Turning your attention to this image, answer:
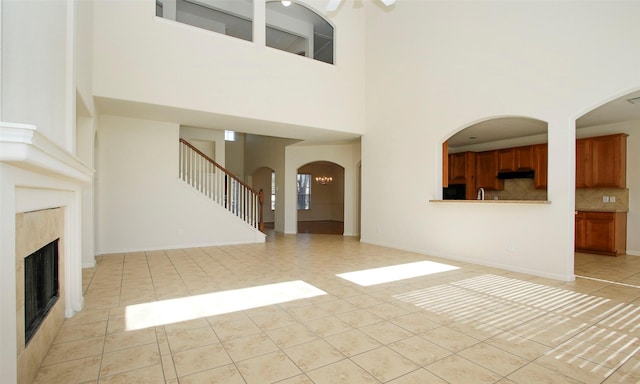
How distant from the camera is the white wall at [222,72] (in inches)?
194

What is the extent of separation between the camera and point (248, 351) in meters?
2.25

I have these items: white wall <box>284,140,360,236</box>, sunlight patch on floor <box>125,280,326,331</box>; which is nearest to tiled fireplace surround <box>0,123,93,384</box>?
sunlight patch on floor <box>125,280,326,331</box>

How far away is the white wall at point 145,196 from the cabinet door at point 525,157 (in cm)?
716

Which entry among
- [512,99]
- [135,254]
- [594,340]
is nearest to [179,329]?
[594,340]

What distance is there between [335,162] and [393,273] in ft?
17.4

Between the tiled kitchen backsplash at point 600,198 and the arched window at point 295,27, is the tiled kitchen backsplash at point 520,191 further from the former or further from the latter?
the arched window at point 295,27

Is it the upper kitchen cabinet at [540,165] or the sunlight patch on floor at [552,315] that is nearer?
the sunlight patch on floor at [552,315]

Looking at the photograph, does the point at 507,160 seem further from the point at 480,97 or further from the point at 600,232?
the point at 480,97

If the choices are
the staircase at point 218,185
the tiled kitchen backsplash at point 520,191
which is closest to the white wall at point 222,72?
the staircase at point 218,185

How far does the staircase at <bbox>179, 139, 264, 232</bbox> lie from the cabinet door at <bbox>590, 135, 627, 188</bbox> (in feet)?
23.2

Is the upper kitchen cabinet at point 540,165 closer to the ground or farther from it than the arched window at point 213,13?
closer to the ground

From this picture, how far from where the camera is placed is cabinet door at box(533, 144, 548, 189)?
7039 mm

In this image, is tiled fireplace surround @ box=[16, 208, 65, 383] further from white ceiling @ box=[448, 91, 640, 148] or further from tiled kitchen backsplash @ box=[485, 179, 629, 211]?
tiled kitchen backsplash @ box=[485, 179, 629, 211]

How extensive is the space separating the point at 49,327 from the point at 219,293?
1.55 metres
